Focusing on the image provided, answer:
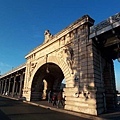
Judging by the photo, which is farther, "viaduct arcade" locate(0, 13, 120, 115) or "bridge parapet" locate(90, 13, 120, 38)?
"viaduct arcade" locate(0, 13, 120, 115)

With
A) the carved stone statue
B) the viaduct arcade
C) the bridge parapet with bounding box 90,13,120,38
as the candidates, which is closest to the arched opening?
the viaduct arcade

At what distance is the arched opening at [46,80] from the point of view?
20259 mm

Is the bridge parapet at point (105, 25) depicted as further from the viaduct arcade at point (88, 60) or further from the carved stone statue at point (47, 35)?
the carved stone statue at point (47, 35)

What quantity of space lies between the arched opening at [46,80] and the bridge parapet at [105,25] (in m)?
7.87

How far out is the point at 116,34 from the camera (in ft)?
35.1

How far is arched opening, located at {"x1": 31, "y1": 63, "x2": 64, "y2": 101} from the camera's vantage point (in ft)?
66.5

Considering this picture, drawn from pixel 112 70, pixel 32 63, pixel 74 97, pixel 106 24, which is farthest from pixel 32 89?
pixel 106 24

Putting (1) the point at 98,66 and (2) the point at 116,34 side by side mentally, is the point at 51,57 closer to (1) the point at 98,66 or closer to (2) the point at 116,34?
(1) the point at 98,66

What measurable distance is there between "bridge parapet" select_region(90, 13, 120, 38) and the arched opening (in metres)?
7.87

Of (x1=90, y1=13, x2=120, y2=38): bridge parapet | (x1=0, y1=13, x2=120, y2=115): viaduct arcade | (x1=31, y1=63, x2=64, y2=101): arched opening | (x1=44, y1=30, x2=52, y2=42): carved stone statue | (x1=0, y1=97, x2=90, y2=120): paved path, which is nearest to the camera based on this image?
(x1=0, y1=97, x2=90, y2=120): paved path

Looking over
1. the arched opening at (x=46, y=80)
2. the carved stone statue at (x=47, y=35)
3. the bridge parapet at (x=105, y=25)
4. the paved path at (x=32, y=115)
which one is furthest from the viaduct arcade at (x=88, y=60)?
the arched opening at (x=46, y=80)

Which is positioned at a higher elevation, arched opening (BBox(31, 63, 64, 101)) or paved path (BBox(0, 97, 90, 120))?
arched opening (BBox(31, 63, 64, 101))

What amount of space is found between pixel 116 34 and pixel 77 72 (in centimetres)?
441

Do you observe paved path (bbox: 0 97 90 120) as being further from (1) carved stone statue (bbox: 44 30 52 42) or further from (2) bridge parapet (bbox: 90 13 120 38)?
(1) carved stone statue (bbox: 44 30 52 42)
